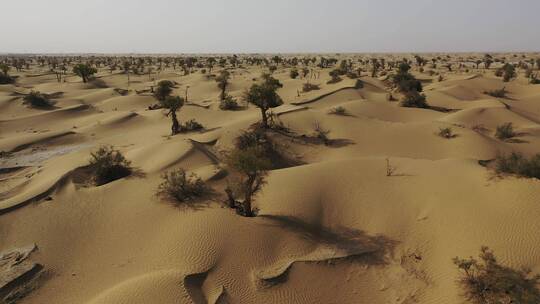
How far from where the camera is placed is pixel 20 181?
A: 1270 centimetres

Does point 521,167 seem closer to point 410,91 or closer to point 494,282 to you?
point 494,282

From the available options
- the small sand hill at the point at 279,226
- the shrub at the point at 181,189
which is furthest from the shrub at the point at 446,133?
the shrub at the point at 181,189

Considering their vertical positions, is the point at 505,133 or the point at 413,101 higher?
the point at 413,101

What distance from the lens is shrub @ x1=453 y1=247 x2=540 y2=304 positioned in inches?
231

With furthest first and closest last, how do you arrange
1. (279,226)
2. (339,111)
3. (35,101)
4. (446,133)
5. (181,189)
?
(35,101) → (339,111) → (446,133) → (181,189) → (279,226)

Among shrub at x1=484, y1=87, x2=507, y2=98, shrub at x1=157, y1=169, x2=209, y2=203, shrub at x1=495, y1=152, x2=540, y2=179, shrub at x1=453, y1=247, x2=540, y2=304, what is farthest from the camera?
shrub at x1=484, y1=87, x2=507, y2=98

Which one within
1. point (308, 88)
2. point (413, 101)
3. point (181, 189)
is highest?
point (308, 88)

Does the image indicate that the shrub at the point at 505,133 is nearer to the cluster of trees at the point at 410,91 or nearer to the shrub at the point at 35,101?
the cluster of trees at the point at 410,91

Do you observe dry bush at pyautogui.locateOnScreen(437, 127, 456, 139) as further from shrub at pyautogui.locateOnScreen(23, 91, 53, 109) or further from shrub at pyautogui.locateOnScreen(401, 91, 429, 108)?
shrub at pyautogui.locateOnScreen(23, 91, 53, 109)

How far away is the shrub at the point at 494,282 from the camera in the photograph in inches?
231

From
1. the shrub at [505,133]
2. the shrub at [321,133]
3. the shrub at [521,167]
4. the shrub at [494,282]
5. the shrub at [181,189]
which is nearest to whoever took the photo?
the shrub at [494,282]

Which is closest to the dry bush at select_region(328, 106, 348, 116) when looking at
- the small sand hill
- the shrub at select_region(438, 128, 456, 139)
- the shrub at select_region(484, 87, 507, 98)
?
the small sand hill

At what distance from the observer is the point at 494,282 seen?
20.4ft

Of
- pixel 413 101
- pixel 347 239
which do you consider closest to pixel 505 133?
pixel 413 101
